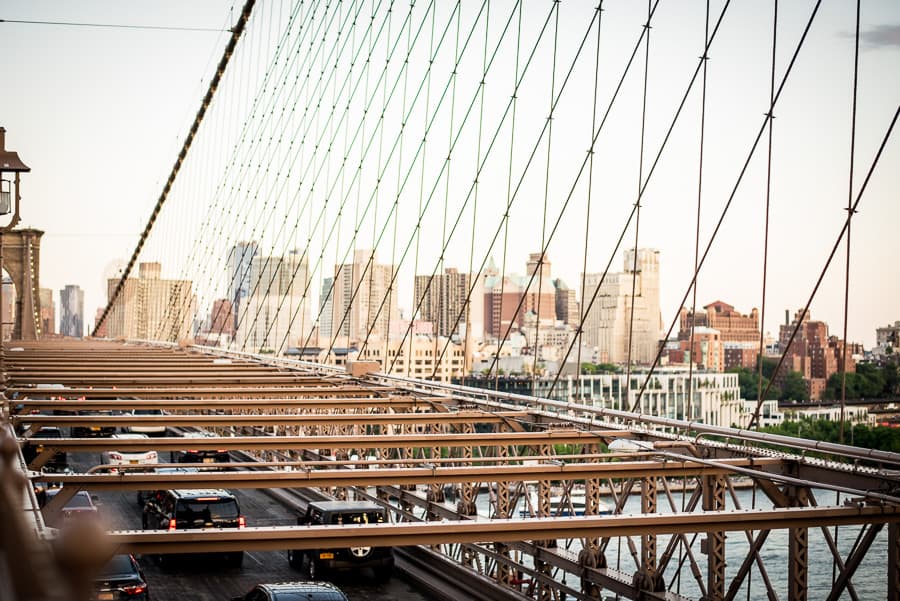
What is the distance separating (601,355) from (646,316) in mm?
2607

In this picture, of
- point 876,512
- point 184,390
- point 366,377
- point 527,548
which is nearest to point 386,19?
point 366,377

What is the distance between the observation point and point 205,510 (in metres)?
17.0

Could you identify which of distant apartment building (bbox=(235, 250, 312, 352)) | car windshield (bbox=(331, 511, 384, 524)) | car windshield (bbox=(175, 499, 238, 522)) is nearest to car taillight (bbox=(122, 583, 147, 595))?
car windshield (bbox=(331, 511, 384, 524))

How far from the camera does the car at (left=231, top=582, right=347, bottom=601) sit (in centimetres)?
1161

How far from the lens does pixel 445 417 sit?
1431 centimetres

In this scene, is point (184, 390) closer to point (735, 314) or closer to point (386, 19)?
point (735, 314)

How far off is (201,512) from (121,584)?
14.5 feet

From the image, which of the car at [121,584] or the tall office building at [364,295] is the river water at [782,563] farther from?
the car at [121,584]

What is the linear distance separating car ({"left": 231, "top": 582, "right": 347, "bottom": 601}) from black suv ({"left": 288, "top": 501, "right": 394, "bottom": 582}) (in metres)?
2.64

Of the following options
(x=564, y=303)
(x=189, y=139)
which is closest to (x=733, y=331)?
(x=564, y=303)

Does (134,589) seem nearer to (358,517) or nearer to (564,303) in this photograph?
(358,517)

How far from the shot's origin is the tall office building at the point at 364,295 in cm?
2840

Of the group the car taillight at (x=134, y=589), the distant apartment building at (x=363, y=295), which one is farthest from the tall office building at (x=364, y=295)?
the car taillight at (x=134, y=589)

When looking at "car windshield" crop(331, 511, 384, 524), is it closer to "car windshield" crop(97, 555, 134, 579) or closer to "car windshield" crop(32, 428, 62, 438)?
"car windshield" crop(97, 555, 134, 579)
